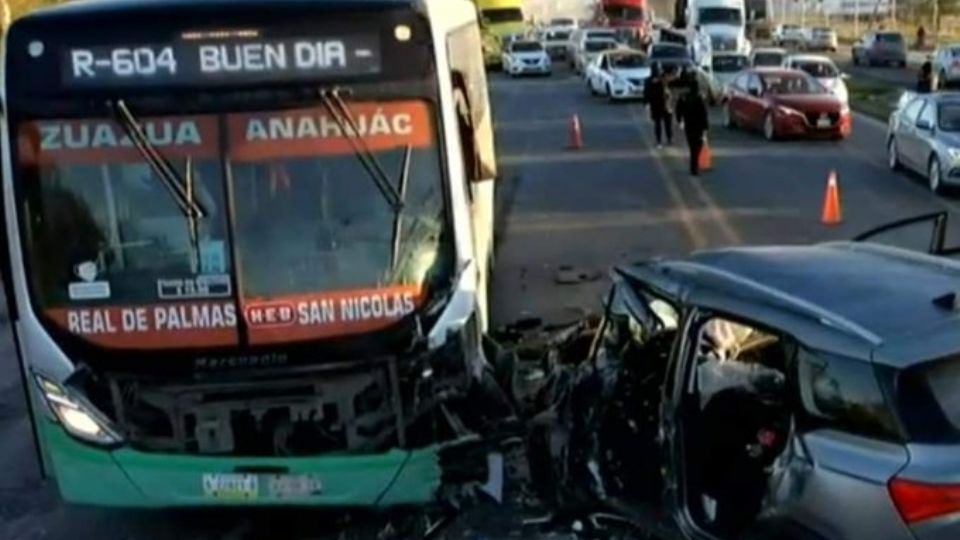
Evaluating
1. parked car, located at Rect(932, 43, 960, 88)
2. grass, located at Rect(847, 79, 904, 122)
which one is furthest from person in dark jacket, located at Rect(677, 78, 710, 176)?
parked car, located at Rect(932, 43, 960, 88)

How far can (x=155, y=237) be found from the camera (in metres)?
8.11

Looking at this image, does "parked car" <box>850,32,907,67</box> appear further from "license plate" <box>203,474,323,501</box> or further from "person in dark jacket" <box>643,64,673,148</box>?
"license plate" <box>203,474,323,501</box>

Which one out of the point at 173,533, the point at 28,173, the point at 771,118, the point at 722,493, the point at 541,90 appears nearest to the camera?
the point at 722,493

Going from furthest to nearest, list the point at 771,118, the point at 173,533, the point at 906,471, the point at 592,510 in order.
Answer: the point at 771,118
the point at 173,533
the point at 592,510
the point at 906,471

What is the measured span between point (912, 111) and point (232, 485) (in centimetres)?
2055

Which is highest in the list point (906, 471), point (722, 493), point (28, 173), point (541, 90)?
point (28, 173)

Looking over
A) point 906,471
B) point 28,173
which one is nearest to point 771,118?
point 28,173

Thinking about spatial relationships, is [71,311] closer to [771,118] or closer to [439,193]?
[439,193]

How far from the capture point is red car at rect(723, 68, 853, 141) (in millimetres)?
33188

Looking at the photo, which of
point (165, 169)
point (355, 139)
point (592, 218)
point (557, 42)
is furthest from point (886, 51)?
point (165, 169)

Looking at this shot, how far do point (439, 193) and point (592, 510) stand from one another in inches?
77.2

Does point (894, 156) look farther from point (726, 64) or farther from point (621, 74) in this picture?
point (726, 64)

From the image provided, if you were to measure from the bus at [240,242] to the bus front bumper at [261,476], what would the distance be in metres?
0.01

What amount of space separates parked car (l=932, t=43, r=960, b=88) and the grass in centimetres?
141
